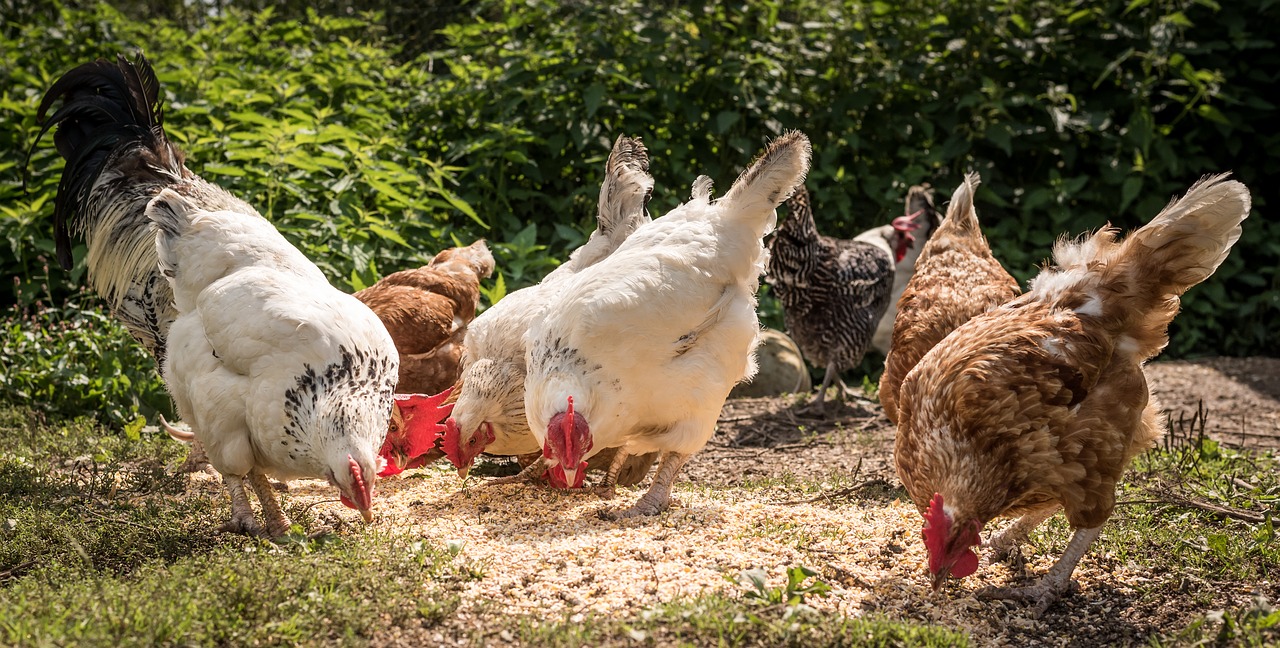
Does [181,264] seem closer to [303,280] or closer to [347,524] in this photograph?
[303,280]

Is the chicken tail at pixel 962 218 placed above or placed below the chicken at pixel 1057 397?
above

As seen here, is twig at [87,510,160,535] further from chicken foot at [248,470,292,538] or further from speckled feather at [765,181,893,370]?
speckled feather at [765,181,893,370]

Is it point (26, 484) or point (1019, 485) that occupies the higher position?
point (1019, 485)

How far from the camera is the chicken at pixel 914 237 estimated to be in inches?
295

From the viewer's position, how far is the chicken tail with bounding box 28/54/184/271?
457 centimetres

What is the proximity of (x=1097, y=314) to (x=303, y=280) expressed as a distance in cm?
303

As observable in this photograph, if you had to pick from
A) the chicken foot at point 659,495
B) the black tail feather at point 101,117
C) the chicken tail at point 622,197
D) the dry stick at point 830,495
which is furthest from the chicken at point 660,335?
the black tail feather at point 101,117

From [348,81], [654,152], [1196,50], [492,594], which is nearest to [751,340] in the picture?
[492,594]

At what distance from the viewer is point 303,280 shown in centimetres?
387

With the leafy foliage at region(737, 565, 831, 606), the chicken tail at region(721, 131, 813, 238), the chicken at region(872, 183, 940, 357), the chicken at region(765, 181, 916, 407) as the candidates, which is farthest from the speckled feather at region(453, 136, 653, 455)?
the chicken at region(872, 183, 940, 357)

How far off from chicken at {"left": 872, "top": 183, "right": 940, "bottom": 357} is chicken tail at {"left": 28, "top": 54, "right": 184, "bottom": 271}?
5000 millimetres

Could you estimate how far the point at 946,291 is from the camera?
4543mm

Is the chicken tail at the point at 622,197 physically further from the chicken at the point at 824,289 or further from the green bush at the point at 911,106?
the green bush at the point at 911,106

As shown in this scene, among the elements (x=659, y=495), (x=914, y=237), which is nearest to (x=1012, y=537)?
(x=659, y=495)
